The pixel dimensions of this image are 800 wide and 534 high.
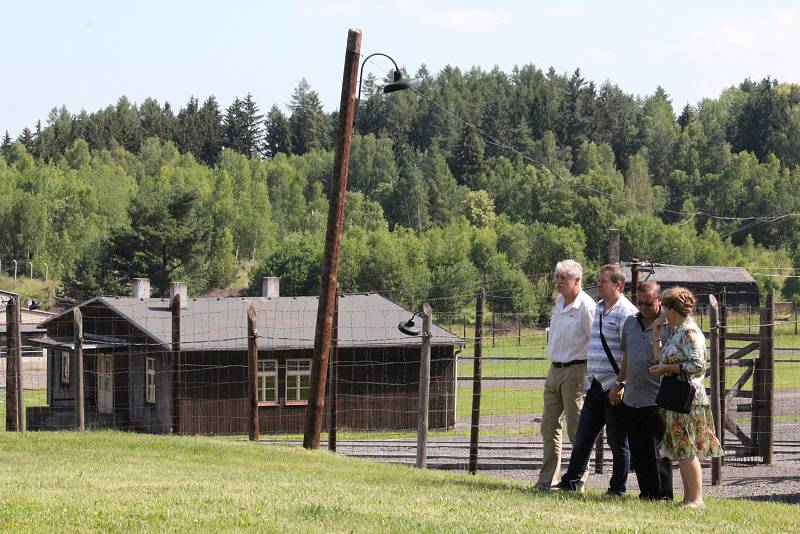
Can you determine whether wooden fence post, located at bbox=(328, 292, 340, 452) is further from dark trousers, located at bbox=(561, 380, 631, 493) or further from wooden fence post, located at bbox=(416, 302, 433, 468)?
dark trousers, located at bbox=(561, 380, 631, 493)

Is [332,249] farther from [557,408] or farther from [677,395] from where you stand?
[677,395]

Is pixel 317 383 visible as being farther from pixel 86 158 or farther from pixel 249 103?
pixel 249 103

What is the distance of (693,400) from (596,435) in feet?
3.61

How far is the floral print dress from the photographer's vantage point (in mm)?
8992

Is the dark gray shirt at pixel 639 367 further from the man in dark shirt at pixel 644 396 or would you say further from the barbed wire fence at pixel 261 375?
the barbed wire fence at pixel 261 375

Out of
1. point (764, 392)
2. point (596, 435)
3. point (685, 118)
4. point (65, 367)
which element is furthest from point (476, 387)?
point (685, 118)

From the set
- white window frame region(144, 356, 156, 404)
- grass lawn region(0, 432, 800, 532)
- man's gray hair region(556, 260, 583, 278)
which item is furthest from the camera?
white window frame region(144, 356, 156, 404)

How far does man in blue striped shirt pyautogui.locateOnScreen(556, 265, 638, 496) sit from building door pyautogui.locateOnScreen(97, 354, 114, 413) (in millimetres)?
28400

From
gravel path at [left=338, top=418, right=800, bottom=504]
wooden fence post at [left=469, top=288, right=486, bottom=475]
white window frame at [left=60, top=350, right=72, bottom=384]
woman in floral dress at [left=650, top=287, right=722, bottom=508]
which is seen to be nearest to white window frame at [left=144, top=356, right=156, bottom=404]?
white window frame at [left=60, top=350, right=72, bottom=384]

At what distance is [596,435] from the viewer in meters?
9.92

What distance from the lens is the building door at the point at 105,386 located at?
3666 centimetres

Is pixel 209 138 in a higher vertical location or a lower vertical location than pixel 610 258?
higher

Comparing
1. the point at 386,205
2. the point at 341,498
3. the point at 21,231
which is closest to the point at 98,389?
the point at 341,498

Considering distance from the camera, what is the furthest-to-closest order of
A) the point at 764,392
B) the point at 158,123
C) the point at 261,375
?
the point at 158,123 → the point at 261,375 → the point at 764,392
